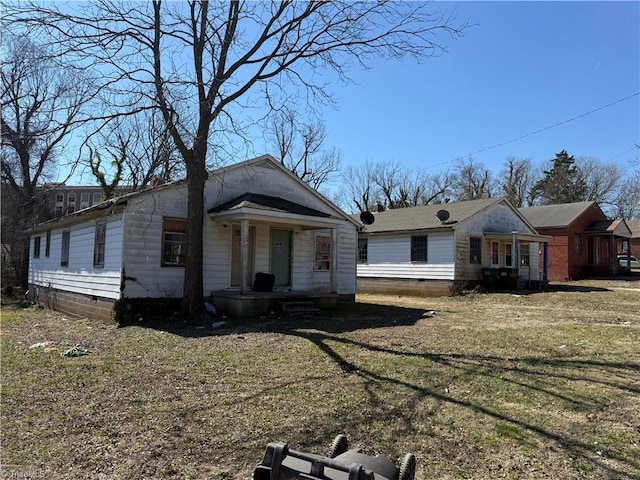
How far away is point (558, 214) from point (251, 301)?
23757 mm

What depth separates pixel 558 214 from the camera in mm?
28891

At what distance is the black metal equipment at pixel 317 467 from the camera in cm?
215

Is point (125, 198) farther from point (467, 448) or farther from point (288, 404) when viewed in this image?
point (467, 448)

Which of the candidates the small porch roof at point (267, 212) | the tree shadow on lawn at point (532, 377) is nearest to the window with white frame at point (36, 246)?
the small porch roof at point (267, 212)

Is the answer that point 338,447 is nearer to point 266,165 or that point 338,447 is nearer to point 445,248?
point 266,165

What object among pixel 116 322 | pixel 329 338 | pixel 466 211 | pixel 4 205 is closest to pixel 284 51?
pixel 329 338

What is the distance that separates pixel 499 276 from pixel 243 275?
13449mm

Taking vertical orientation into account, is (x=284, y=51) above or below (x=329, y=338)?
above

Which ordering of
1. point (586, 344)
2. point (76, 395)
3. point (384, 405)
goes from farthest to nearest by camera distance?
point (586, 344) → point (76, 395) → point (384, 405)

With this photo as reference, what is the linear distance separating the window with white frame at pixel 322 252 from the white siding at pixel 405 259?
276 inches

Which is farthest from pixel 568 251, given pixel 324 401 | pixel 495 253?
pixel 324 401

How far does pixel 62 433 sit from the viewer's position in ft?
13.9

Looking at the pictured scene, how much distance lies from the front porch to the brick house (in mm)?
19912

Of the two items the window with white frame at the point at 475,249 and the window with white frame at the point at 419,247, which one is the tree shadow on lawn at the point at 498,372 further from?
the window with white frame at the point at 475,249
